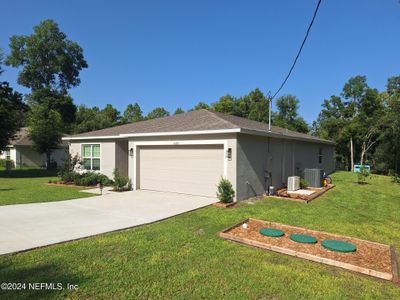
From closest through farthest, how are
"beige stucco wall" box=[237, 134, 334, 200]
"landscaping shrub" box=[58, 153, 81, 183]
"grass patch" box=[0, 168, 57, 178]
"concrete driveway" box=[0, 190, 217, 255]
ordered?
"concrete driveway" box=[0, 190, 217, 255], "beige stucco wall" box=[237, 134, 334, 200], "landscaping shrub" box=[58, 153, 81, 183], "grass patch" box=[0, 168, 57, 178]

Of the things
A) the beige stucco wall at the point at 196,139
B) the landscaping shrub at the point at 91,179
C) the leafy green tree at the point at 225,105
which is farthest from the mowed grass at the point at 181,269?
the leafy green tree at the point at 225,105

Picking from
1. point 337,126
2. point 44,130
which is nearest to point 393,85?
point 337,126

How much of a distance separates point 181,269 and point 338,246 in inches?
125

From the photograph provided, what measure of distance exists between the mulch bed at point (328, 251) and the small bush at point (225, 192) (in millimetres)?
2797

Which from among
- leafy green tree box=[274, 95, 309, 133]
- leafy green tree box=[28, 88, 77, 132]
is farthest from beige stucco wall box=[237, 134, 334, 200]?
leafy green tree box=[274, 95, 309, 133]

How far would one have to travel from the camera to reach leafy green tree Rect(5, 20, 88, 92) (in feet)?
116

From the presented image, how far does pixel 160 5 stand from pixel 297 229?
1158 centimetres

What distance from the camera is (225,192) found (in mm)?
9375

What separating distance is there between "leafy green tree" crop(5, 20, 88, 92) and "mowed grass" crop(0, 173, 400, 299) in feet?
122

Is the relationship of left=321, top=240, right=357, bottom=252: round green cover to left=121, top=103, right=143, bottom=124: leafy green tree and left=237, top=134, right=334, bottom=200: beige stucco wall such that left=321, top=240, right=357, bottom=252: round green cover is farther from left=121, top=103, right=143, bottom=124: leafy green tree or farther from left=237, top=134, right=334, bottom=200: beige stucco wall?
left=121, top=103, right=143, bottom=124: leafy green tree

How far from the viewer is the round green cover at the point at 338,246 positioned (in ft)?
16.6

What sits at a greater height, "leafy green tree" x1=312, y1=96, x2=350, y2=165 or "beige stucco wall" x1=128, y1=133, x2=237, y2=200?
"leafy green tree" x1=312, y1=96, x2=350, y2=165

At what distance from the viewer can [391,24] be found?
958 centimetres

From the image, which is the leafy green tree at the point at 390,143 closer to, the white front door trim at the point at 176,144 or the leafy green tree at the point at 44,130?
the white front door trim at the point at 176,144
